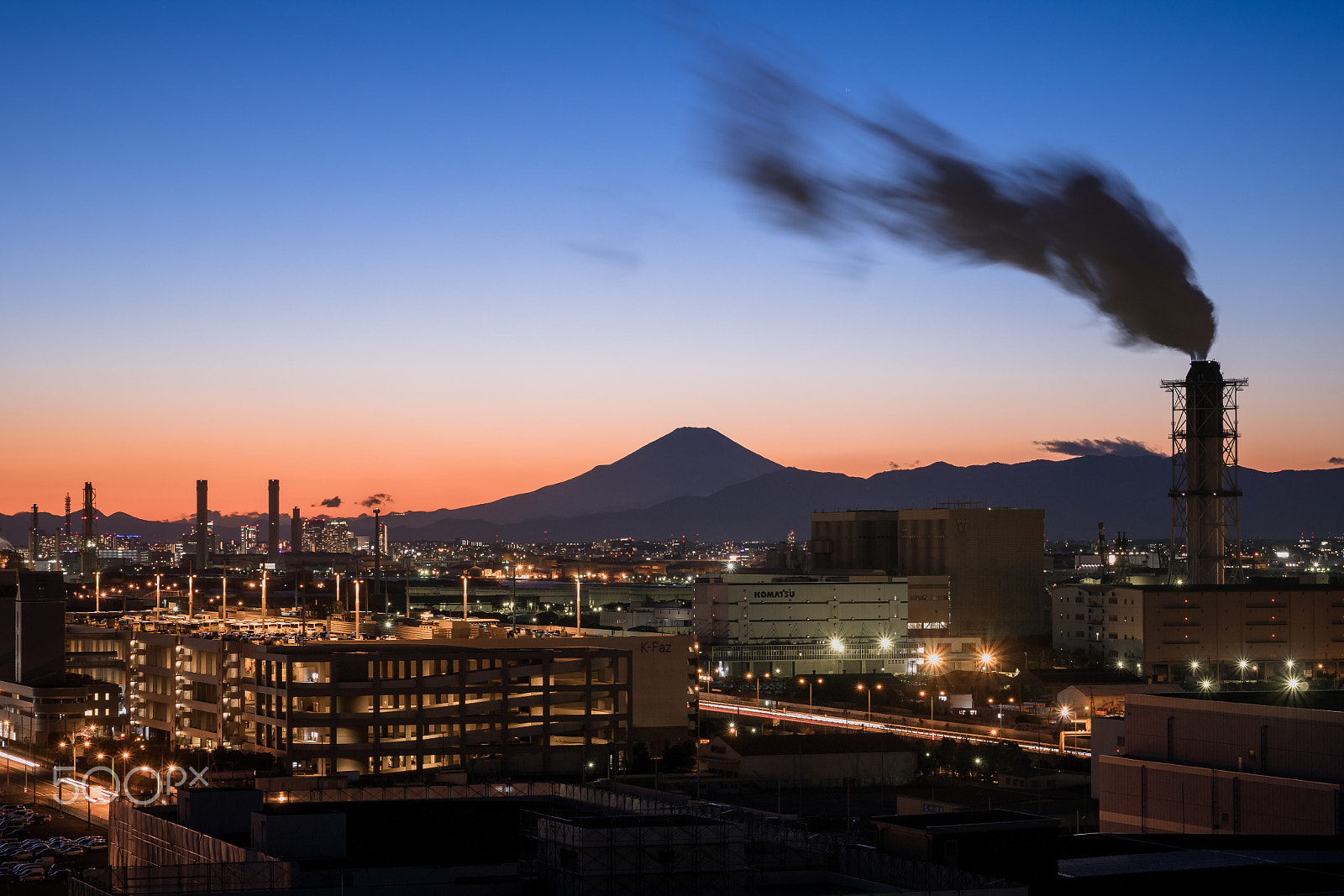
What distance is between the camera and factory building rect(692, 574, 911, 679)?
7212 centimetres

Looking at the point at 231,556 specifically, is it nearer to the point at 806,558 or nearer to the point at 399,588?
the point at 399,588

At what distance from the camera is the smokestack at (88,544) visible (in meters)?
148

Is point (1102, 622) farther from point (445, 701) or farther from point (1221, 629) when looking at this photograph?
point (445, 701)

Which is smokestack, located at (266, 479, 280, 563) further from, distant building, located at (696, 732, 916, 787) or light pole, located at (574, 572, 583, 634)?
distant building, located at (696, 732, 916, 787)

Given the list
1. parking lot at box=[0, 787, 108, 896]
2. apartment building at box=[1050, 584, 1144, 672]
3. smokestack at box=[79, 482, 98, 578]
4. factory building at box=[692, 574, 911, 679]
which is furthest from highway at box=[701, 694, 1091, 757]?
smokestack at box=[79, 482, 98, 578]

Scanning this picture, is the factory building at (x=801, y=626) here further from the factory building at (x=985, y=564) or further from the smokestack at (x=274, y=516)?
the smokestack at (x=274, y=516)

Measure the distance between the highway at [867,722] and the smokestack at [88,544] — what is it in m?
101

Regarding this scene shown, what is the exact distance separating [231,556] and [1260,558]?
387ft

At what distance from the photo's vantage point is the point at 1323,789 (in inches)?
1045

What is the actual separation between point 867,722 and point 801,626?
62.0 ft

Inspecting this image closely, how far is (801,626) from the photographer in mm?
72625

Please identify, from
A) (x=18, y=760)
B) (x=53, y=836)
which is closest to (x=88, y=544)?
(x=18, y=760)

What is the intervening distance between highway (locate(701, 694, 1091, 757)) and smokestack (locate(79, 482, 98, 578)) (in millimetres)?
100820

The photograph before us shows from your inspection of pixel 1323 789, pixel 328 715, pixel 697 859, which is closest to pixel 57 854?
pixel 328 715
